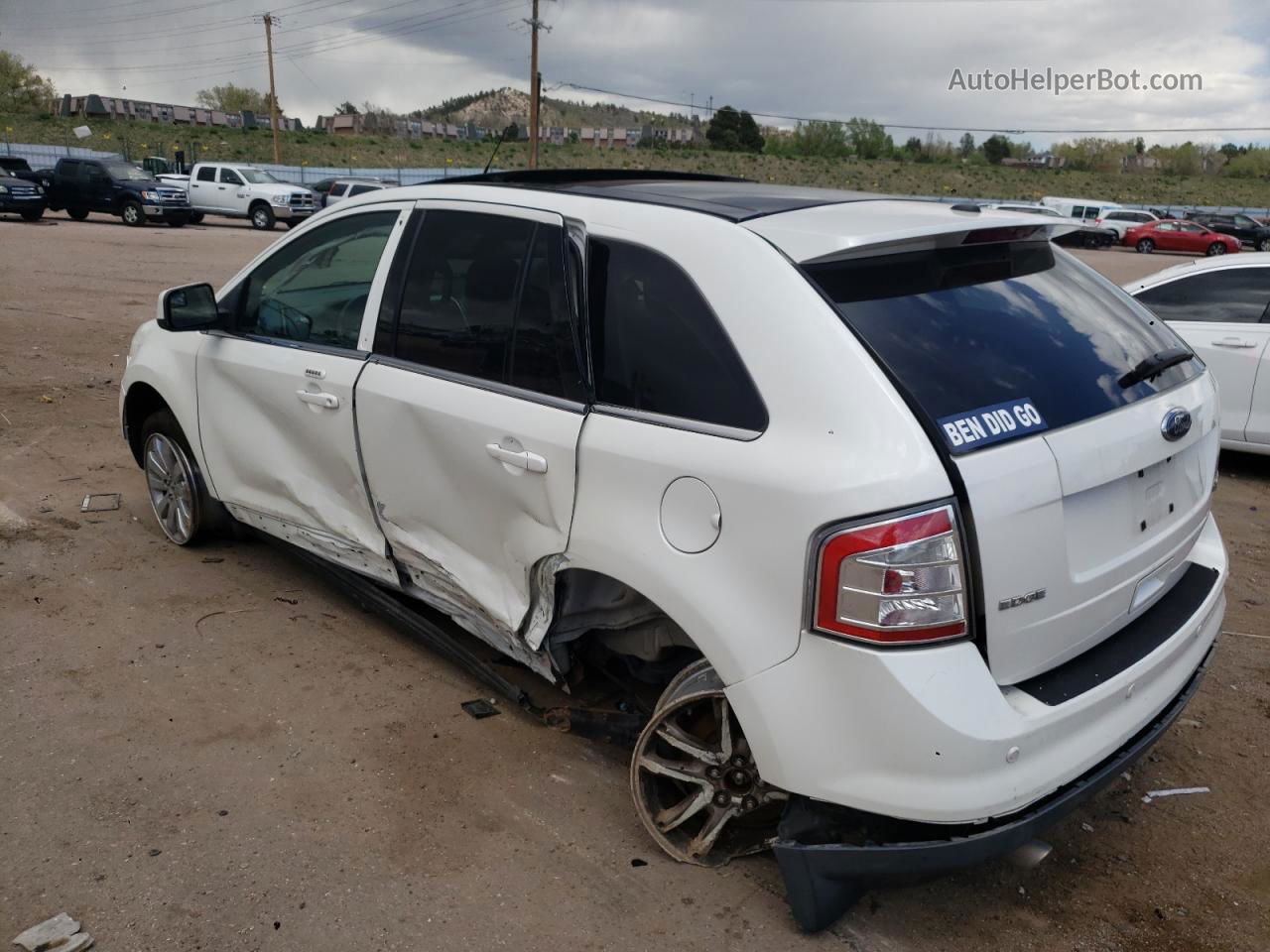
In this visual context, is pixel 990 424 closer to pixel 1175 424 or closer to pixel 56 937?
pixel 1175 424

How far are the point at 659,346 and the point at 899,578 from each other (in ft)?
3.05

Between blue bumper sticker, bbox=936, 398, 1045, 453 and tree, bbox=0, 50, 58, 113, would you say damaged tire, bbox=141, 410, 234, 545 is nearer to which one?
blue bumper sticker, bbox=936, 398, 1045, 453

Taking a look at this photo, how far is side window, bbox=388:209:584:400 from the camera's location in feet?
10.1

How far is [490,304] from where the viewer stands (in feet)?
10.8

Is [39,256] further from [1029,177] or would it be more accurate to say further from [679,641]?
[1029,177]

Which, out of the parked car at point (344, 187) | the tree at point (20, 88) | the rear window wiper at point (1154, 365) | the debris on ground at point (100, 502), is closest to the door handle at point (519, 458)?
the rear window wiper at point (1154, 365)

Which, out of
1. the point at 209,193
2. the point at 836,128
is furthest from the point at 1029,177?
the point at 209,193

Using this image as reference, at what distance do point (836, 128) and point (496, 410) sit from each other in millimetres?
105534

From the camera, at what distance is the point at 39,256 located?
17.5 metres

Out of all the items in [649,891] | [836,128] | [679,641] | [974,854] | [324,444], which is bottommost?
[649,891]

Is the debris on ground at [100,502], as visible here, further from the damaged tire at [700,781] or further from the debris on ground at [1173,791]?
the debris on ground at [1173,791]

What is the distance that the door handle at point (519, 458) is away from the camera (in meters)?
2.94

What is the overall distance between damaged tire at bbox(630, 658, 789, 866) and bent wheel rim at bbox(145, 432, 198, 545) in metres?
2.92

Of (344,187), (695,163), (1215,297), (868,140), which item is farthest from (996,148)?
(1215,297)
